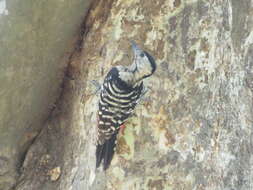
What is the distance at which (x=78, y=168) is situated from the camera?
3604 millimetres

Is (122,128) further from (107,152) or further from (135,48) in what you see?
(135,48)

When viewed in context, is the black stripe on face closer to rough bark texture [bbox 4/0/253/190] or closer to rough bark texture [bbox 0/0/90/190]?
rough bark texture [bbox 4/0/253/190]

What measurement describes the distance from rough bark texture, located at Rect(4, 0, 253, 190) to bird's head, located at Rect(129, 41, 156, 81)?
9 centimetres

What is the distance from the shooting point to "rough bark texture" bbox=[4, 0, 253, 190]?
3369 millimetres

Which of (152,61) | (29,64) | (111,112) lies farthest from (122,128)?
(29,64)

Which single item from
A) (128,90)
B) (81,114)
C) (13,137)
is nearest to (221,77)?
(128,90)

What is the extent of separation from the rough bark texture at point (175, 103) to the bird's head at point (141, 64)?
0.28 feet

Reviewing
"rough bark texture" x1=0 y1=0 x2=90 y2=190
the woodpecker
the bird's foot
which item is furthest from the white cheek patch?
"rough bark texture" x1=0 y1=0 x2=90 y2=190

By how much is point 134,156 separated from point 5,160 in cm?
104

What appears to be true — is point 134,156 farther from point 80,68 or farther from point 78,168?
point 80,68

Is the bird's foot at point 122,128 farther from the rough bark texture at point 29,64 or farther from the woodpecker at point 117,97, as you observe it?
the rough bark texture at point 29,64

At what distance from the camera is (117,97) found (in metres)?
3.49

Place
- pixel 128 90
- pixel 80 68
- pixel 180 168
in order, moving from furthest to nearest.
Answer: pixel 80 68
pixel 128 90
pixel 180 168

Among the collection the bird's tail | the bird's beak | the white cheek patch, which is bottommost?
the bird's tail
